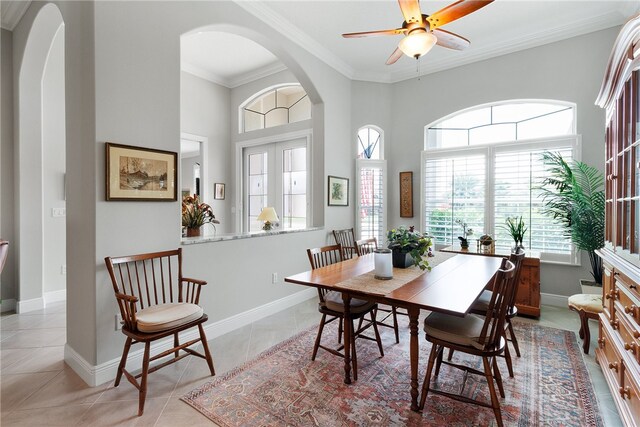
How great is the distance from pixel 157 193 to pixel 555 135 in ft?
14.9

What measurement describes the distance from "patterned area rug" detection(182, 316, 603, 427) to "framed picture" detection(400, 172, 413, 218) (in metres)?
2.54

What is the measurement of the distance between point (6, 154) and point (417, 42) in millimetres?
4604

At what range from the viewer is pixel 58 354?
8.47 feet

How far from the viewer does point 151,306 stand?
239 centimetres

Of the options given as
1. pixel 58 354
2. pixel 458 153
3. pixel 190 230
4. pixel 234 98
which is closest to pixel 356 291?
pixel 190 230

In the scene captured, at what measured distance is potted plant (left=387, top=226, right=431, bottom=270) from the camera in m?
2.42

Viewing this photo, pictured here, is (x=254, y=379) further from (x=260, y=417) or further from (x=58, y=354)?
(x=58, y=354)

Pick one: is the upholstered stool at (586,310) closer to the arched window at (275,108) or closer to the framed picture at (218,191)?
the arched window at (275,108)

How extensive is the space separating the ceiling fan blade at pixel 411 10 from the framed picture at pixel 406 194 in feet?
9.24

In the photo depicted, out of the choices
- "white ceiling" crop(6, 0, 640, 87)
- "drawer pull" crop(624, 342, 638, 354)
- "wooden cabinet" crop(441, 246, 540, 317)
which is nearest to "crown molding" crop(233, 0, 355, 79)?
"white ceiling" crop(6, 0, 640, 87)

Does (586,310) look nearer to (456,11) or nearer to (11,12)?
(456,11)

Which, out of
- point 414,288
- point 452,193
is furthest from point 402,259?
point 452,193

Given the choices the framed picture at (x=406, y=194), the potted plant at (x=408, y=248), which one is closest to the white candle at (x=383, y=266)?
the potted plant at (x=408, y=248)

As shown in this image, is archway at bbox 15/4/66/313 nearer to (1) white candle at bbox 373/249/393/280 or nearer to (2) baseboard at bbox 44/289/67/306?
(2) baseboard at bbox 44/289/67/306
